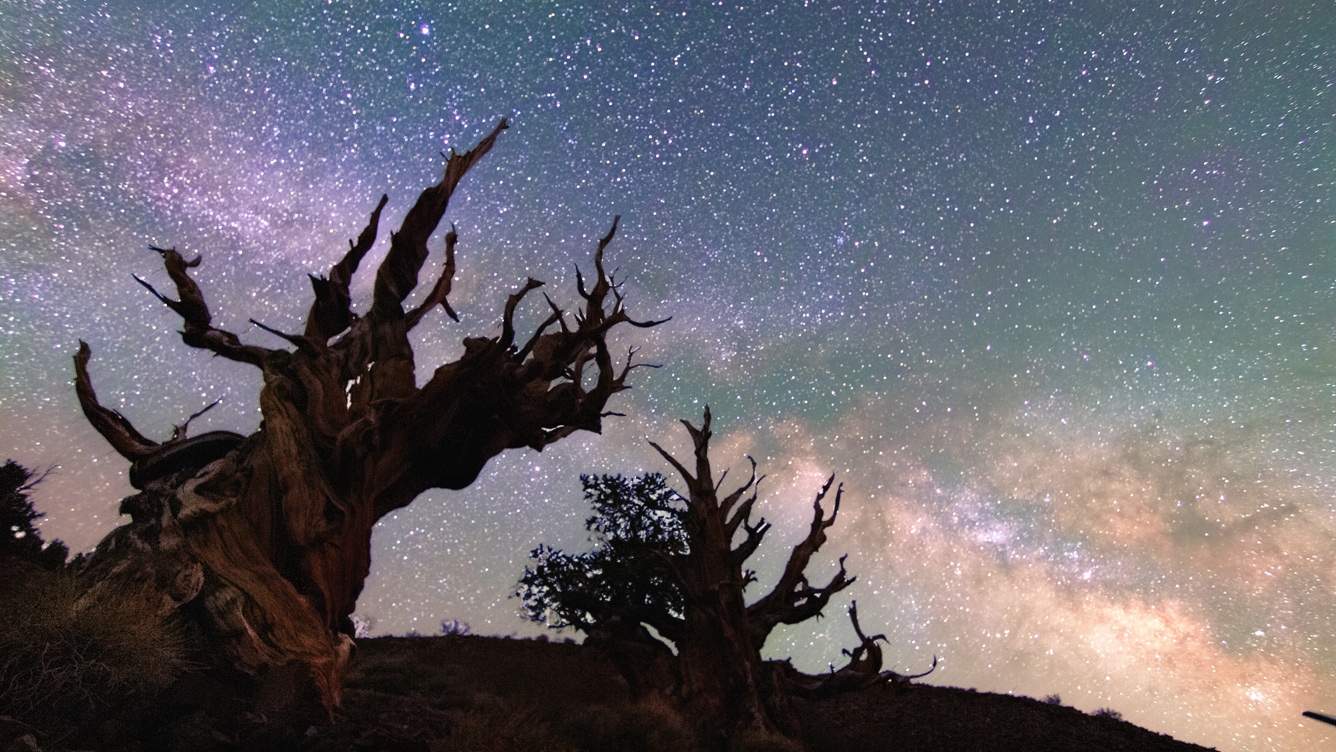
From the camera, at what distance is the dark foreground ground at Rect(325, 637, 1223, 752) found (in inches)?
313

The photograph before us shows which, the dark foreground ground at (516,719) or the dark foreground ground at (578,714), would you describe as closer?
the dark foreground ground at (516,719)

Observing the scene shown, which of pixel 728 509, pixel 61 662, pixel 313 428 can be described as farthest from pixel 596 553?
pixel 61 662

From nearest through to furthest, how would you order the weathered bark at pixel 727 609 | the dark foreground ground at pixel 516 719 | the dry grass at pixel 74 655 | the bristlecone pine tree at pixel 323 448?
the dry grass at pixel 74 655 < the dark foreground ground at pixel 516 719 < the bristlecone pine tree at pixel 323 448 < the weathered bark at pixel 727 609

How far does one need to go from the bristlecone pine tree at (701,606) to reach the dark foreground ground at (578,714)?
759mm

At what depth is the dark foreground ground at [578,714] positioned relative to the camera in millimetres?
7955

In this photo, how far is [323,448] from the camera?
9641mm

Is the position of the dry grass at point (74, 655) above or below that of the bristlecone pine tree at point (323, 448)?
below

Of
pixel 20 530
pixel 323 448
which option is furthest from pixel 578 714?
pixel 20 530

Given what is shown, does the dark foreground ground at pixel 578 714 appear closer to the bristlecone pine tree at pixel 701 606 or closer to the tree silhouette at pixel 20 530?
the bristlecone pine tree at pixel 701 606

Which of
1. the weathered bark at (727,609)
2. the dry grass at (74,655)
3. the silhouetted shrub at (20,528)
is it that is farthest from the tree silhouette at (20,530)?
the weathered bark at (727,609)

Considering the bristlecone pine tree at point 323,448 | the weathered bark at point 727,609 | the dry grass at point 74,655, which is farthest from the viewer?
the weathered bark at point 727,609

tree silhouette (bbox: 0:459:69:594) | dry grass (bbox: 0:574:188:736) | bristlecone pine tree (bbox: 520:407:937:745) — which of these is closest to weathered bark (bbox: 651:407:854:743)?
bristlecone pine tree (bbox: 520:407:937:745)

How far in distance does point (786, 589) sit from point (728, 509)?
1.90 meters

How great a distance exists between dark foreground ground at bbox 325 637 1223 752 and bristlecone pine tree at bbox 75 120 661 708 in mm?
1674
